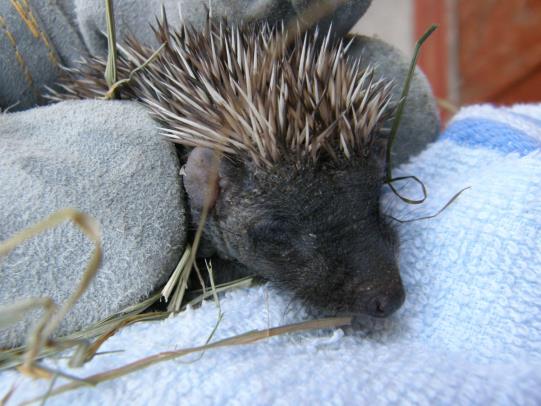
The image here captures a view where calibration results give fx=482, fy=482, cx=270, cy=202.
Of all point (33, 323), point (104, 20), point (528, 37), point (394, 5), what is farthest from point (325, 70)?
point (394, 5)

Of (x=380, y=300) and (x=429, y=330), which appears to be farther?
(x=429, y=330)

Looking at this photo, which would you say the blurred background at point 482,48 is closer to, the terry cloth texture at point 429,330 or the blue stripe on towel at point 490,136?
the blue stripe on towel at point 490,136

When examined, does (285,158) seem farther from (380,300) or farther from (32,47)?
(32,47)

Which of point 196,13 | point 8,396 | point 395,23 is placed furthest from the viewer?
point 395,23

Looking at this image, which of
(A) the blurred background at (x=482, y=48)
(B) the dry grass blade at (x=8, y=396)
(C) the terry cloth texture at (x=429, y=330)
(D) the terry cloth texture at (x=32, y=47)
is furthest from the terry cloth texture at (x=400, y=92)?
(A) the blurred background at (x=482, y=48)

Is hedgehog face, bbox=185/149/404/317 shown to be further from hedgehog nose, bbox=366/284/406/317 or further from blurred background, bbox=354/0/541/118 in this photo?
blurred background, bbox=354/0/541/118

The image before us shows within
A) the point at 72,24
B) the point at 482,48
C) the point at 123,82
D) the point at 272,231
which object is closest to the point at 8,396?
the point at 272,231
